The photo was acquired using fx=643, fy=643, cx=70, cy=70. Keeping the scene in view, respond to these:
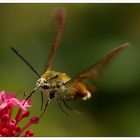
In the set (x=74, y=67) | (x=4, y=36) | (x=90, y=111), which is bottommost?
(x=90, y=111)

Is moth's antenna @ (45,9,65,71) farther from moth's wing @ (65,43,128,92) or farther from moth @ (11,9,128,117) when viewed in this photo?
moth's wing @ (65,43,128,92)

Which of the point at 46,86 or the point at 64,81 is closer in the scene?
the point at 46,86

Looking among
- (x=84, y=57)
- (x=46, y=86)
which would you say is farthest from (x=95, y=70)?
(x=84, y=57)

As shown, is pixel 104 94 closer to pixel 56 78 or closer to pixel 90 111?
pixel 90 111

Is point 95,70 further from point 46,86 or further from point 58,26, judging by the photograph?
point 58,26

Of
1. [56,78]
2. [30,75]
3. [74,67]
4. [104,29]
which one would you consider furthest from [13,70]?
[56,78]

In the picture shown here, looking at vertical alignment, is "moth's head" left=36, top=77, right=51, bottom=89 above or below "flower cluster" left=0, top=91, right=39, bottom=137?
above

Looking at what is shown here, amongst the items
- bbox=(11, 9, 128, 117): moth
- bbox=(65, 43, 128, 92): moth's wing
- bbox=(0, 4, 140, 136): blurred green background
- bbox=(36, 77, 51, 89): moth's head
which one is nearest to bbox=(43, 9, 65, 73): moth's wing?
bbox=(11, 9, 128, 117): moth
